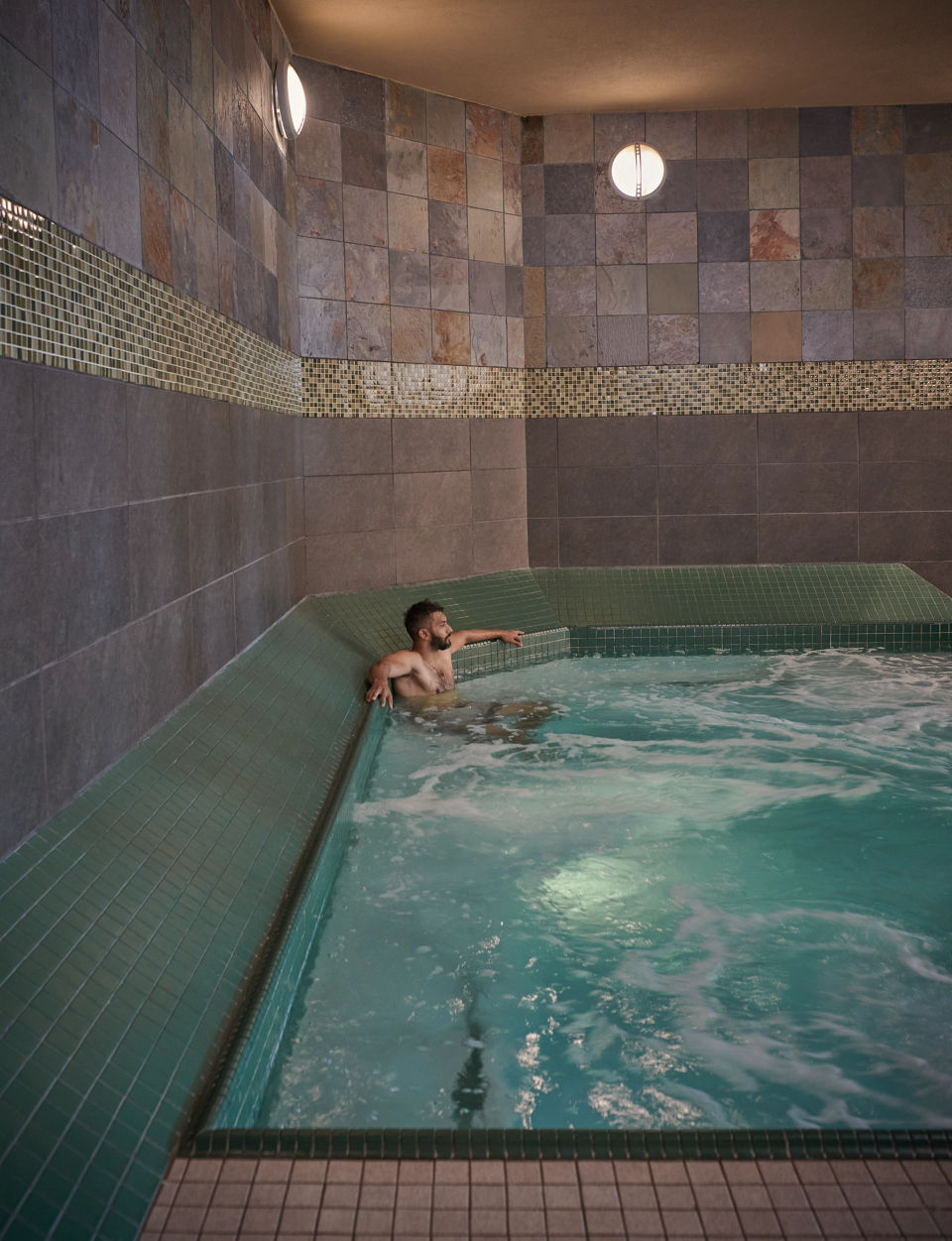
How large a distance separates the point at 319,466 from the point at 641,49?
9.32 ft

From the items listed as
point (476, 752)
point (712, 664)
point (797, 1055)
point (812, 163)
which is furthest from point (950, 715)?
point (812, 163)

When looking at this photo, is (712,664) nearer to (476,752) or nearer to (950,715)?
(950,715)

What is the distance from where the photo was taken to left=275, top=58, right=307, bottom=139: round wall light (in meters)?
5.77

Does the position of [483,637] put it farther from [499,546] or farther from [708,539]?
[708,539]

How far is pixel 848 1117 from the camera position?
7.27ft

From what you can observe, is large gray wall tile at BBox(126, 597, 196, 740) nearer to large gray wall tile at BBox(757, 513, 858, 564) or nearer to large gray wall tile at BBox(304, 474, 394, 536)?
large gray wall tile at BBox(304, 474, 394, 536)

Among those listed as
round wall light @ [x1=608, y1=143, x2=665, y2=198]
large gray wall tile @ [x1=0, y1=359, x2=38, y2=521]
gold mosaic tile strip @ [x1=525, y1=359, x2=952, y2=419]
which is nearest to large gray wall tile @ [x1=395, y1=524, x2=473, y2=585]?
gold mosaic tile strip @ [x1=525, y1=359, x2=952, y2=419]

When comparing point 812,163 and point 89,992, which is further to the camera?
point 812,163

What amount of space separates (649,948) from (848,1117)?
2.59ft

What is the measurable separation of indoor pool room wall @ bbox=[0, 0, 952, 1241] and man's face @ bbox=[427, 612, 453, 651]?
42 centimetres

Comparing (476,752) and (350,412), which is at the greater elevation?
(350,412)

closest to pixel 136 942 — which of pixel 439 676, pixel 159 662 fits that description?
pixel 159 662

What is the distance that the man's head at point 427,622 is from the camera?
550 cm

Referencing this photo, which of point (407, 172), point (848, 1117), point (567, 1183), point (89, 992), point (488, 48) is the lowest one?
point (848, 1117)
